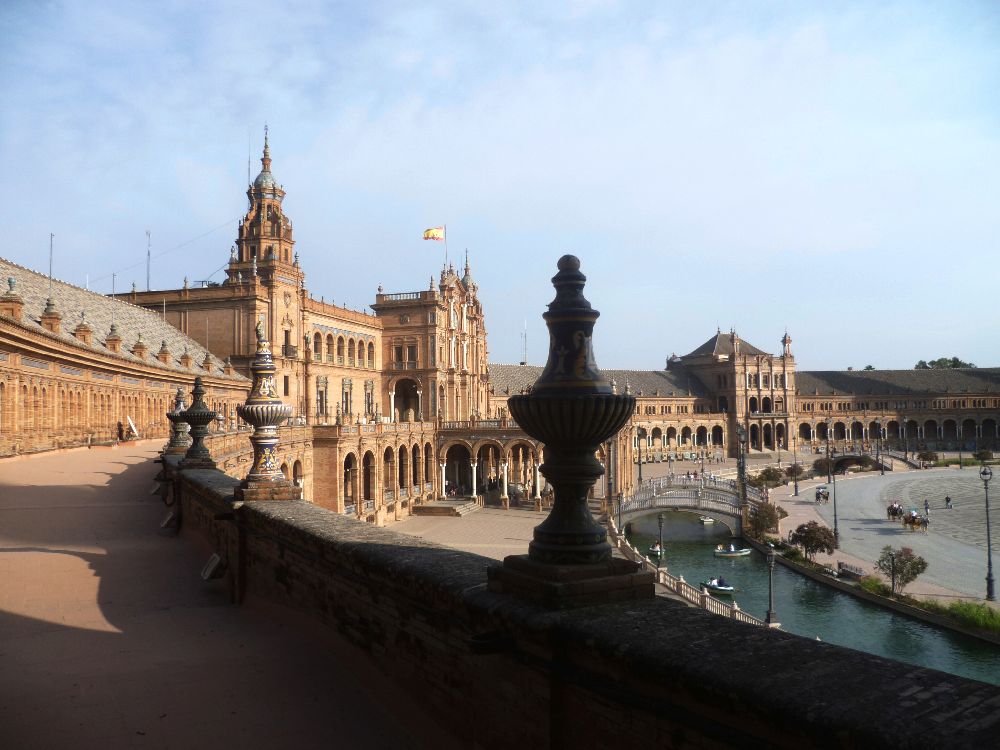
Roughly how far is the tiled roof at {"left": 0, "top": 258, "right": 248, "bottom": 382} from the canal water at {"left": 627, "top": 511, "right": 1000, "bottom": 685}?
1085 inches

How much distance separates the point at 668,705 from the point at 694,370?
102691 mm

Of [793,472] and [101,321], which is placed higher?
[101,321]

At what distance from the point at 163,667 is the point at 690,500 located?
4432 cm

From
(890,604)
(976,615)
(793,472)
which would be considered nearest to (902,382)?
(793,472)

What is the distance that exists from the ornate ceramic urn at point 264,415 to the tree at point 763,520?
3866 cm

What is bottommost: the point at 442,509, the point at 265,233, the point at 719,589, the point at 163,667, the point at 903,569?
the point at 719,589

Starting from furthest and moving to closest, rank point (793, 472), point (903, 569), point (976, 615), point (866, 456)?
point (866, 456) < point (793, 472) < point (903, 569) < point (976, 615)

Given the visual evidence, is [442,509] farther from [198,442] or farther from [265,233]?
[198,442]

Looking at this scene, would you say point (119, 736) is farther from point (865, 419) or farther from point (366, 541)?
point (865, 419)

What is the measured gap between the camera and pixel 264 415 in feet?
32.1

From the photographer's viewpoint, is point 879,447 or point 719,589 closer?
point 719,589

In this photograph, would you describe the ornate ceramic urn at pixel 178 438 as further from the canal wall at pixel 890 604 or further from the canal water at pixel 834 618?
the canal wall at pixel 890 604

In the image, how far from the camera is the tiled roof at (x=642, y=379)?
88.2 meters

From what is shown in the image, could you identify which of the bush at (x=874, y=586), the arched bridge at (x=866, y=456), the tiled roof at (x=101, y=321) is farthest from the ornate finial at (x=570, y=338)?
the arched bridge at (x=866, y=456)
